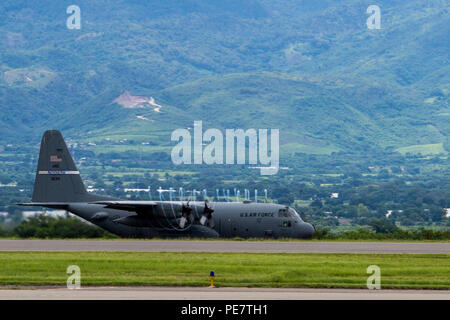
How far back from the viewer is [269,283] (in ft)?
125

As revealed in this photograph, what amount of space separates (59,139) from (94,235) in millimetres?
8714

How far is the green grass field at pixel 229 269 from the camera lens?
126 feet

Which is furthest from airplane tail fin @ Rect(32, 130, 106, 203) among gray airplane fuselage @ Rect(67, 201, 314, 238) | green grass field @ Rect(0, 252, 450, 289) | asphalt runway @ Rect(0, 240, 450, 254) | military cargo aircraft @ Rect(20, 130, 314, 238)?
green grass field @ Rect(0, 252, 450, 289)

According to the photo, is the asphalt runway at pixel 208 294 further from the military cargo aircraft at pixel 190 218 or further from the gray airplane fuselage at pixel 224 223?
the gray airplane fuselage at pixel 224 223

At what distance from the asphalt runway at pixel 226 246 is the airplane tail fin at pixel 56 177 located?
7.71m

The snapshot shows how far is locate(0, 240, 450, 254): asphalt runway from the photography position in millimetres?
54094

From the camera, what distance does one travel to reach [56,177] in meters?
69.3

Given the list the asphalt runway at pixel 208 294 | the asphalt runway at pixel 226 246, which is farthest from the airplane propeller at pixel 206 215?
the asphalt runway at pixel 208 294

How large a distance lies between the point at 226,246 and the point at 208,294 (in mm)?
22610

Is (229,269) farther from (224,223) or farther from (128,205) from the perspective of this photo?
(224,223)

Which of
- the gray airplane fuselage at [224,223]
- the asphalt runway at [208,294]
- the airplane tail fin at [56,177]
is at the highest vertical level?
the airplane tail fin at [56,177]

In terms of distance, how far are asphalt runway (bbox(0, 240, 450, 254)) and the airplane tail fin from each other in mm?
7709
